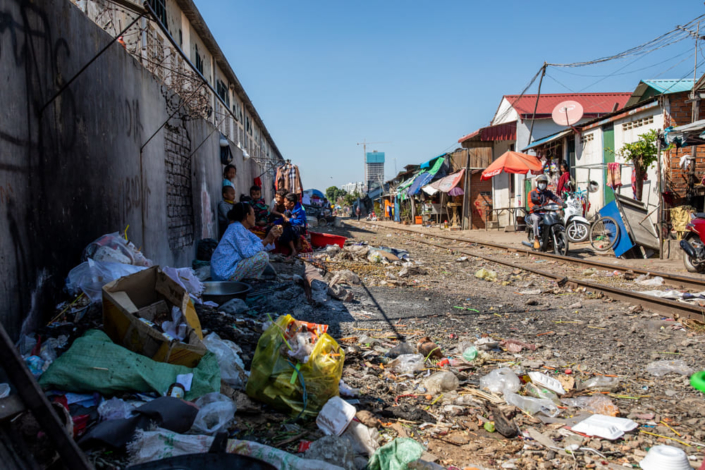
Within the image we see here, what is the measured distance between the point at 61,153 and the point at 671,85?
541 inches

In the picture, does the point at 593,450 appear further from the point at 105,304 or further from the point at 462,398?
the point at 105,304

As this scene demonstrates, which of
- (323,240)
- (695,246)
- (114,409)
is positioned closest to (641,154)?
(695,246)

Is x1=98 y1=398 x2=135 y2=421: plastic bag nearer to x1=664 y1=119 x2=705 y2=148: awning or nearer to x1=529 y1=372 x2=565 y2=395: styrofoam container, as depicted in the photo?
x1=529 y1=372 x2=565 y2=395: styrofoam container

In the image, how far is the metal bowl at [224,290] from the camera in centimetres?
506

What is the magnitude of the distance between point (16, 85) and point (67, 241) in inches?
45.6

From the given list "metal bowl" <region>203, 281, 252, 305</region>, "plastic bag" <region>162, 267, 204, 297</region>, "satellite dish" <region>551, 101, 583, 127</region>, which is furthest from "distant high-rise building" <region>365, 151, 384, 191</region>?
"plastic bag" <region>162, 267, 204, 297</region>

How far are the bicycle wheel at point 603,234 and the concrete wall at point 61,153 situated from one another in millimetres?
9413

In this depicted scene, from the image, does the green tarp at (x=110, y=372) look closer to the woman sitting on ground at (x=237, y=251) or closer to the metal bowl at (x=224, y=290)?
the metal bowl at (x=224, y=290)

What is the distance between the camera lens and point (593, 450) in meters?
2.54

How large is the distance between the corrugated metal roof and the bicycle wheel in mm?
3725

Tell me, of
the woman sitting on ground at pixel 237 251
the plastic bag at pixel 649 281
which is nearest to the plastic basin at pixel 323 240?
the woman sitting on ground at pixel 237 251

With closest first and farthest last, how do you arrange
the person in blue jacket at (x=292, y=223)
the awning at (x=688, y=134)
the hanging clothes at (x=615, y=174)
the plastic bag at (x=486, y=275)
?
the awning at (x=688, y=134), the plastic bag at (x=486, y=275), the person in blue jacket at (x=292, y=223), the hanging clothes at (x=615, y=174)

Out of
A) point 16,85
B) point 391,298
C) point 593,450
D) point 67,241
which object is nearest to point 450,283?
point 391,298

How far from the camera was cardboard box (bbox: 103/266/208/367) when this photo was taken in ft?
9.30
